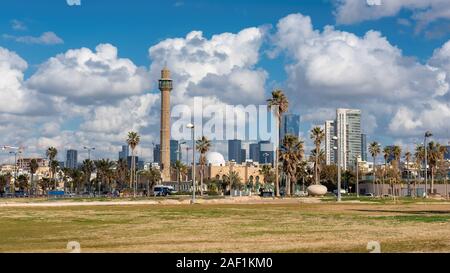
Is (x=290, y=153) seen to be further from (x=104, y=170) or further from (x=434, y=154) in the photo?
(x=104, y=170)

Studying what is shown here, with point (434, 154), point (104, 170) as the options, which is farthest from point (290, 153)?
point (104, 170)

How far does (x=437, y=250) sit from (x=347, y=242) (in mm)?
3653

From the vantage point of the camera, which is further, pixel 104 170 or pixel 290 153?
pixel 104 170

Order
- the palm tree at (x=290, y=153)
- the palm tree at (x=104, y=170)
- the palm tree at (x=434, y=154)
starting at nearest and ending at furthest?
the palm tree at (x=290, y=153), the palm tree at (x=434, y=154), the palm tree at (x=104, y=170)

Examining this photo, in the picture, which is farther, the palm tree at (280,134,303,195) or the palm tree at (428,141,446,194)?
the palm tree at (428,141,446,194)

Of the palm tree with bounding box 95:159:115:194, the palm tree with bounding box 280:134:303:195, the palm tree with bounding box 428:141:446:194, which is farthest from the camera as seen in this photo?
the palm tree with bounding box 95:159:115:194

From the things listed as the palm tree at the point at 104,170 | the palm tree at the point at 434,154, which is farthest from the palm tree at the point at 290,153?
the palm tree at the point at 104,170

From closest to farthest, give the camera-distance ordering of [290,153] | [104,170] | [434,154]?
1. [290,153]
2. [434,154]
3. [104,170]

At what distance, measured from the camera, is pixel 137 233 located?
27406 mm

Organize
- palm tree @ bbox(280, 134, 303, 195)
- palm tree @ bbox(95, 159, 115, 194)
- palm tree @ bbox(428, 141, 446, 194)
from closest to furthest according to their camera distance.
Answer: palm tree @ bbox(280, 134, 303, 195), palm tree @ bbox(428, 141, 446, 194), palm tree @ bbox(95, 159, 115, 194)

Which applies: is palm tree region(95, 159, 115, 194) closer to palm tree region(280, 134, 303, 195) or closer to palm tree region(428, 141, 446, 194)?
palm tree region(280, 134, 303, 195)

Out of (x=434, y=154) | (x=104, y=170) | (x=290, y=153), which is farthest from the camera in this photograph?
(x=104, y=170)

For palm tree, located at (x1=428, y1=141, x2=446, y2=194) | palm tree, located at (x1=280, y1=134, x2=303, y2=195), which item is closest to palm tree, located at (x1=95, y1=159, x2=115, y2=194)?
palm tree, located at (x1=280, y1=134, x2=303, y2=195)

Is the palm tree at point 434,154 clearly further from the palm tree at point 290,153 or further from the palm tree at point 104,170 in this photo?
the palm tree at point 104,170
